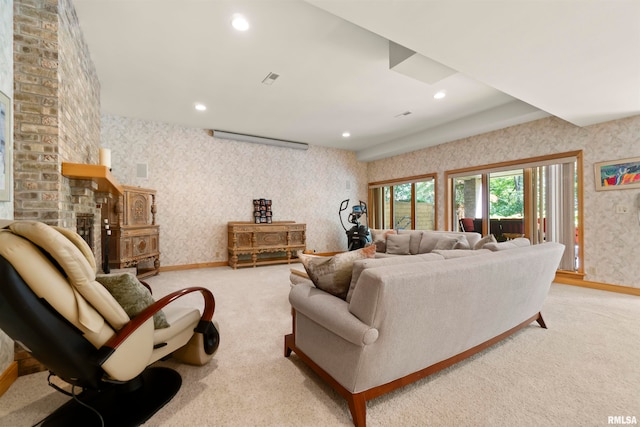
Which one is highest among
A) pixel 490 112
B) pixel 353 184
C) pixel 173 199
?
pixel 490 112

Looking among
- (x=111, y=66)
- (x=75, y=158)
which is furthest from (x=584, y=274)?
(x=111, y=66)

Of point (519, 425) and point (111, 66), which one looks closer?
point (519, 425)

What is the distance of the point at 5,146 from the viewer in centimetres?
163

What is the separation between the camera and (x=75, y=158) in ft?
7.72

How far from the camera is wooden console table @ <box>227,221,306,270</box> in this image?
5.32m

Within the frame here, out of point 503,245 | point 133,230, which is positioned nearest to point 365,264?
point 503,245

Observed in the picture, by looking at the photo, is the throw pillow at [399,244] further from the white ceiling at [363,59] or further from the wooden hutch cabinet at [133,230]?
the wooden hutch cabinet at [133,230]

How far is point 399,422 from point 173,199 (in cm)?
513

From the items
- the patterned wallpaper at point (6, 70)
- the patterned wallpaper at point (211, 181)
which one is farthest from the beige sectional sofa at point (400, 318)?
the patterned wallpaper at point (211, 181)

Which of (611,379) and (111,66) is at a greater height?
(111,66)

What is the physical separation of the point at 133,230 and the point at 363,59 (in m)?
4.07

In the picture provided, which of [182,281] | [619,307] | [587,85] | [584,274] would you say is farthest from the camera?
[182,281]

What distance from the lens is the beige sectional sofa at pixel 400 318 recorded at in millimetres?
1309

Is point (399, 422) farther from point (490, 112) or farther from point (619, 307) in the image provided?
point (490, 112)
